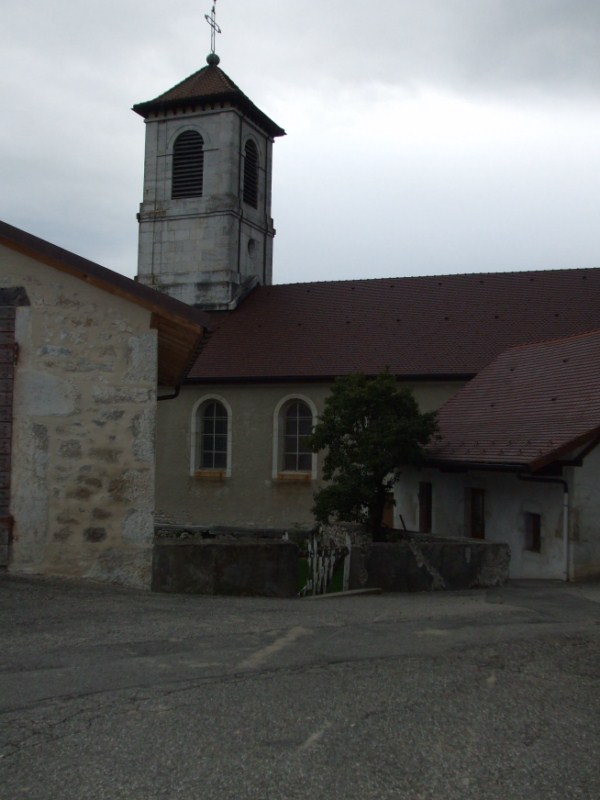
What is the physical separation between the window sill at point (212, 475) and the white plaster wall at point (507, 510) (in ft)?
20.8

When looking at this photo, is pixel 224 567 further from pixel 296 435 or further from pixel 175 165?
pixel 175 165

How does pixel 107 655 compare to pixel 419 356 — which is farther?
pixel 419 356

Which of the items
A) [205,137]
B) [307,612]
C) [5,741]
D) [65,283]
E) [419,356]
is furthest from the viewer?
[205,137]

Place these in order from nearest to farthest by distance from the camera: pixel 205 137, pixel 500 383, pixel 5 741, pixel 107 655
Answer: pixel 5 741 → pixel 107 655 → pixel 500 383 → pixel 205 137

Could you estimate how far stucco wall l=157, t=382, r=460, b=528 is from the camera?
78.5 feet

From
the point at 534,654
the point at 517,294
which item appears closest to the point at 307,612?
the point at 534,654

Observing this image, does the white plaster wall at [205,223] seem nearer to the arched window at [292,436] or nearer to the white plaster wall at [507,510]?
the arched window at [292,436]

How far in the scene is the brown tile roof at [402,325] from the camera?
924 inches

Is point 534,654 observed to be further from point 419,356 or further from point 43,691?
point 419,356

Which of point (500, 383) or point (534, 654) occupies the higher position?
point (500, 383)

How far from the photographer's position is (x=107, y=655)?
6.45 m

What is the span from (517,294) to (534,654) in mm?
19186

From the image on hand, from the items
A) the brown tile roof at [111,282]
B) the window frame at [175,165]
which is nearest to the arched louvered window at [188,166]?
the window frame at [175,165]

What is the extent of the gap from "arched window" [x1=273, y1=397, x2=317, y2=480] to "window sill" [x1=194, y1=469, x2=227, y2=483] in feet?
4.96
